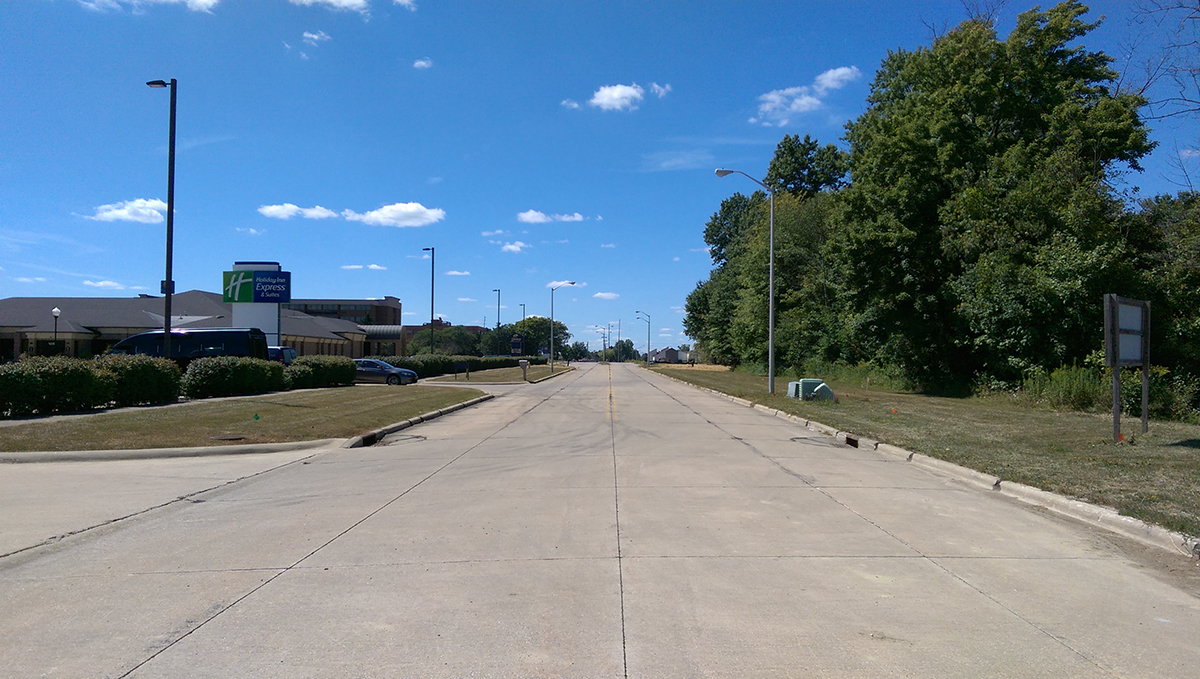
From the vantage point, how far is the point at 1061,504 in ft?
29.7

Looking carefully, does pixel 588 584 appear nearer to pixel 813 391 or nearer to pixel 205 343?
pixel 813 391

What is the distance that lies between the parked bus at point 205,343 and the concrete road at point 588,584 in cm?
2226

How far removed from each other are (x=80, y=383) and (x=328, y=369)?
52.5 feet

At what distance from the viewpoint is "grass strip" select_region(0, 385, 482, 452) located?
1404cm

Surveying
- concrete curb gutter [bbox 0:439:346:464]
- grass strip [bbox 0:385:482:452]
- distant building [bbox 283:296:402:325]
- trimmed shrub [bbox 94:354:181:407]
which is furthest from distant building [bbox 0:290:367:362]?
distant building [bbox 283:296:402:325]

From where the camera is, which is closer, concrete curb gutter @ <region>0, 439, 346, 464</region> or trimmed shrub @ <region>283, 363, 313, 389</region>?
concrete curb gutter @ <region>0, 439, 346, 464</region>

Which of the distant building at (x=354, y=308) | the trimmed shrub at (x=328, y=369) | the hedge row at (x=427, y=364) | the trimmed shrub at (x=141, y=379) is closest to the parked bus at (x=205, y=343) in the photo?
the trimmed shrub at (x=328, y=369)

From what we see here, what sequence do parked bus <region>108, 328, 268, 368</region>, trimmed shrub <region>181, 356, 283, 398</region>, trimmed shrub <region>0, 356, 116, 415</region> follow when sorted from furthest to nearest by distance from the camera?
parked bus <region>108, 328, 268, 368</region> → trimmed shrub <region>181, 356, 283, 398</region> → trimmed shrub <region>0, 356, 116, 415</region>

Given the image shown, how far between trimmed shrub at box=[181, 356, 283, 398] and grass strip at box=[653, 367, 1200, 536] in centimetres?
1884

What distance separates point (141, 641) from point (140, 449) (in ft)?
33.9

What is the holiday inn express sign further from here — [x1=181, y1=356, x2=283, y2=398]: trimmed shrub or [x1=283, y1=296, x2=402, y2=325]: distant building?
[x1=283, y1=296, x2=402, y2=325]: distant building

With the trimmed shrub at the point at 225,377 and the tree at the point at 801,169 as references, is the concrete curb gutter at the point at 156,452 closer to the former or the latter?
the trimmed shrub at the point at 225,377

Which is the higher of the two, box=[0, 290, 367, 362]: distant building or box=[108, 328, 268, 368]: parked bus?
box=[0, 290, 367, 362]: distant building

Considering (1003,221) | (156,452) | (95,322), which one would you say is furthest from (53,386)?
(95,322)
